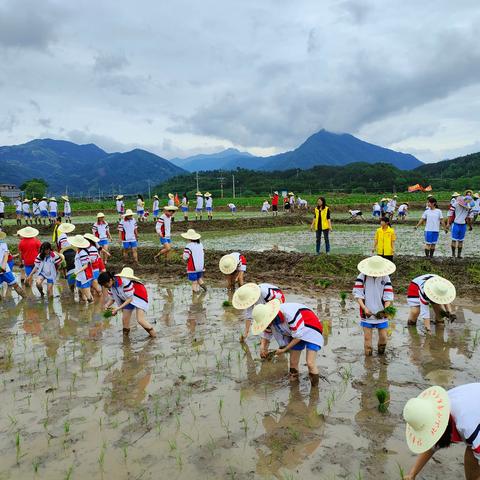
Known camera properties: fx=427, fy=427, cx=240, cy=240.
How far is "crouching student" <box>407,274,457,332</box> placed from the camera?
670 centimetres

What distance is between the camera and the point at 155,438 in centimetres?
443

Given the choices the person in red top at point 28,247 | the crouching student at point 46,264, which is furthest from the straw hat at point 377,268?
the person in red top at point 28,247

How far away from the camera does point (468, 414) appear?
2916 mm

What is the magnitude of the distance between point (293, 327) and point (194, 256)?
5.51 metres

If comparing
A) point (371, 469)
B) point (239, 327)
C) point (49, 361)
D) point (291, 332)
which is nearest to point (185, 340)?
point (239, 327)

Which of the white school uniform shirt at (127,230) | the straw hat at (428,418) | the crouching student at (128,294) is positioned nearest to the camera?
the straw hat at (428,418)

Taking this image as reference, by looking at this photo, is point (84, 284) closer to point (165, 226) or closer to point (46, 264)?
point (46, 264)

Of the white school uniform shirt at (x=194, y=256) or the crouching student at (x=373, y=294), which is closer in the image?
the crouching student at (x=373, y=294)

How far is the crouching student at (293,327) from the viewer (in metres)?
5.20

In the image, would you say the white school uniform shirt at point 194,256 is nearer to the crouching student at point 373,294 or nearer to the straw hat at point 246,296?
the straw hat at point 246,296

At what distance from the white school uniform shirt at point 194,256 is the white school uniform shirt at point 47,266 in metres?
3.29

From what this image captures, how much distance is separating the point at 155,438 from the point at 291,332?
2029mm

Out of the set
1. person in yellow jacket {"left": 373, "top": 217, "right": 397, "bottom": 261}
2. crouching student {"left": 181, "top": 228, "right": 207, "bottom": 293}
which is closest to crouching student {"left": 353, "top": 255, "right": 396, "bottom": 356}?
person in yellow jacket {"left": 373, "top": 217, "right": 397, "bottom": 261}

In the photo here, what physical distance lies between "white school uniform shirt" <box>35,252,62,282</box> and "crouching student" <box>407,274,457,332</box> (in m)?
8.25
